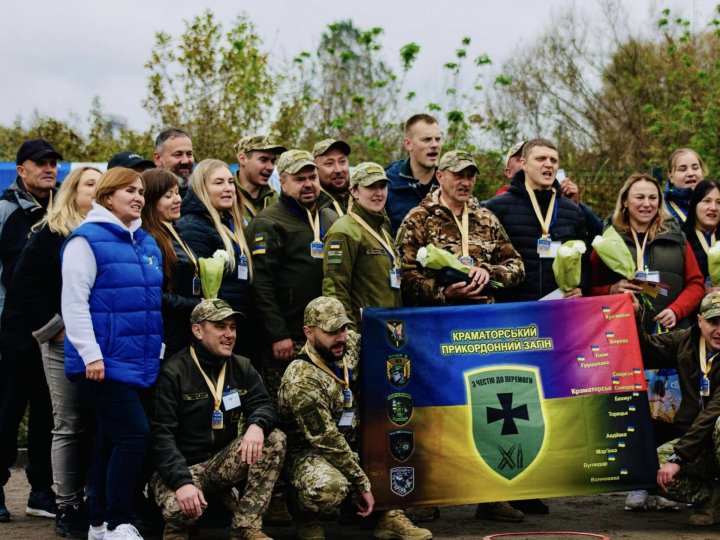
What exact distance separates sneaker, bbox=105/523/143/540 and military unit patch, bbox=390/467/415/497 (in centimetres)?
167

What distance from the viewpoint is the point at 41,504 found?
8273 mm

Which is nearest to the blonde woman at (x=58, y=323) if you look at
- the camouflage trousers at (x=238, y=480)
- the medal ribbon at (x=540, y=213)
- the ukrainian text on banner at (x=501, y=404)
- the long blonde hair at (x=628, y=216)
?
the camouflage trousers at (x=238, y=480)

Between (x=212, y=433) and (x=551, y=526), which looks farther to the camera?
(x=551, y=526)

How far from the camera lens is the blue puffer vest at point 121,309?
6867 mm

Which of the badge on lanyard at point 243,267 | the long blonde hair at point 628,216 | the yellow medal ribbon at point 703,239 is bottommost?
the badge on lanyard at point 243,267

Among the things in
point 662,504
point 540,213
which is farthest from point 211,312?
point 662,504

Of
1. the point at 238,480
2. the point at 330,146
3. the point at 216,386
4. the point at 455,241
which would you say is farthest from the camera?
the point at 330,146

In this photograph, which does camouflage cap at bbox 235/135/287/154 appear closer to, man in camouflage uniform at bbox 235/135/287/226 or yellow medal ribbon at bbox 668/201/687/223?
man in camouflage uniform at bbox 235/135/287/226

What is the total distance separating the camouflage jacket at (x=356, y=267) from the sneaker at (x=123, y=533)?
201cm

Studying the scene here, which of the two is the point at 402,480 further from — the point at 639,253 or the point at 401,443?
the point at 639,253

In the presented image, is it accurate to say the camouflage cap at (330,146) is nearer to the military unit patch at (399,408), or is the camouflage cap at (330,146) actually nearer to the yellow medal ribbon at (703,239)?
the military unit patch at (399,408)

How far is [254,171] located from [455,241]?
166 cm

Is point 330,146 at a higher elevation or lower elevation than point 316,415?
higher

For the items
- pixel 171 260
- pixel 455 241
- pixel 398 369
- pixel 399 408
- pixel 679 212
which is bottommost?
pixel 399 408
